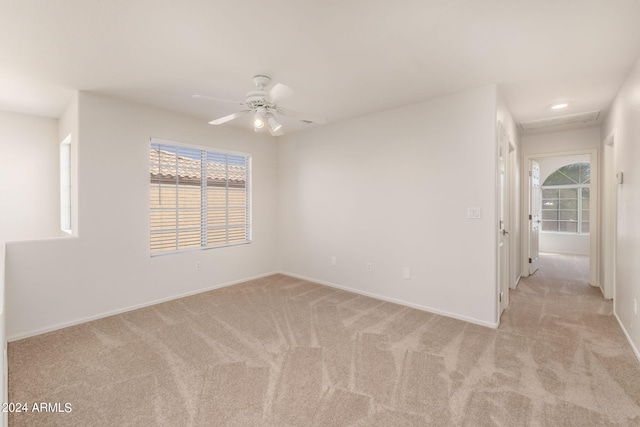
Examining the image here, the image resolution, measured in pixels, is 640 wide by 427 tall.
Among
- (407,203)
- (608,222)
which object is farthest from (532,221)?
(407,203)

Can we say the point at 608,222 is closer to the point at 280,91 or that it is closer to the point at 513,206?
the point at 513,206

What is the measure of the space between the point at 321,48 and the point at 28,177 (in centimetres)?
441

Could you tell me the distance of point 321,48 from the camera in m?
2.43

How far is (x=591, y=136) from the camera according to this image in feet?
15.6

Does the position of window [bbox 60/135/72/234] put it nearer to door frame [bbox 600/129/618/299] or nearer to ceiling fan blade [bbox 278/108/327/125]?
ceiling fan blade [bbox 278/108/327/125]

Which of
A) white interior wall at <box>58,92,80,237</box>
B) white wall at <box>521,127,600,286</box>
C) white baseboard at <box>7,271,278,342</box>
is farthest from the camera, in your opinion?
white wall at <box>521,127,600,286</box>

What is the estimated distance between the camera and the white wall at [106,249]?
3.07 meters

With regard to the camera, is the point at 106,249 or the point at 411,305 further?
the point at 411,305

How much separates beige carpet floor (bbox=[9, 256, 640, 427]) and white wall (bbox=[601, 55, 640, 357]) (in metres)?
0.28

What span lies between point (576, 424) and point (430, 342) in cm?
114

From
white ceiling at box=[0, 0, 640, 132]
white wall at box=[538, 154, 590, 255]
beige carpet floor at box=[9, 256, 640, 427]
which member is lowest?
beige carpet floor at box=[9, 256, 640, 427]

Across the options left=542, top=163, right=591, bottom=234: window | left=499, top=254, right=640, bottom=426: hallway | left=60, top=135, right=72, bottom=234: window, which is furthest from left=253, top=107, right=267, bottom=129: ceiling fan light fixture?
left=542, top=163, right=591, bottom=234: window

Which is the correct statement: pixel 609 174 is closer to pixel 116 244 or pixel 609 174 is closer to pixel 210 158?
pixel 210 158

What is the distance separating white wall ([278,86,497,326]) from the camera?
129 inches
